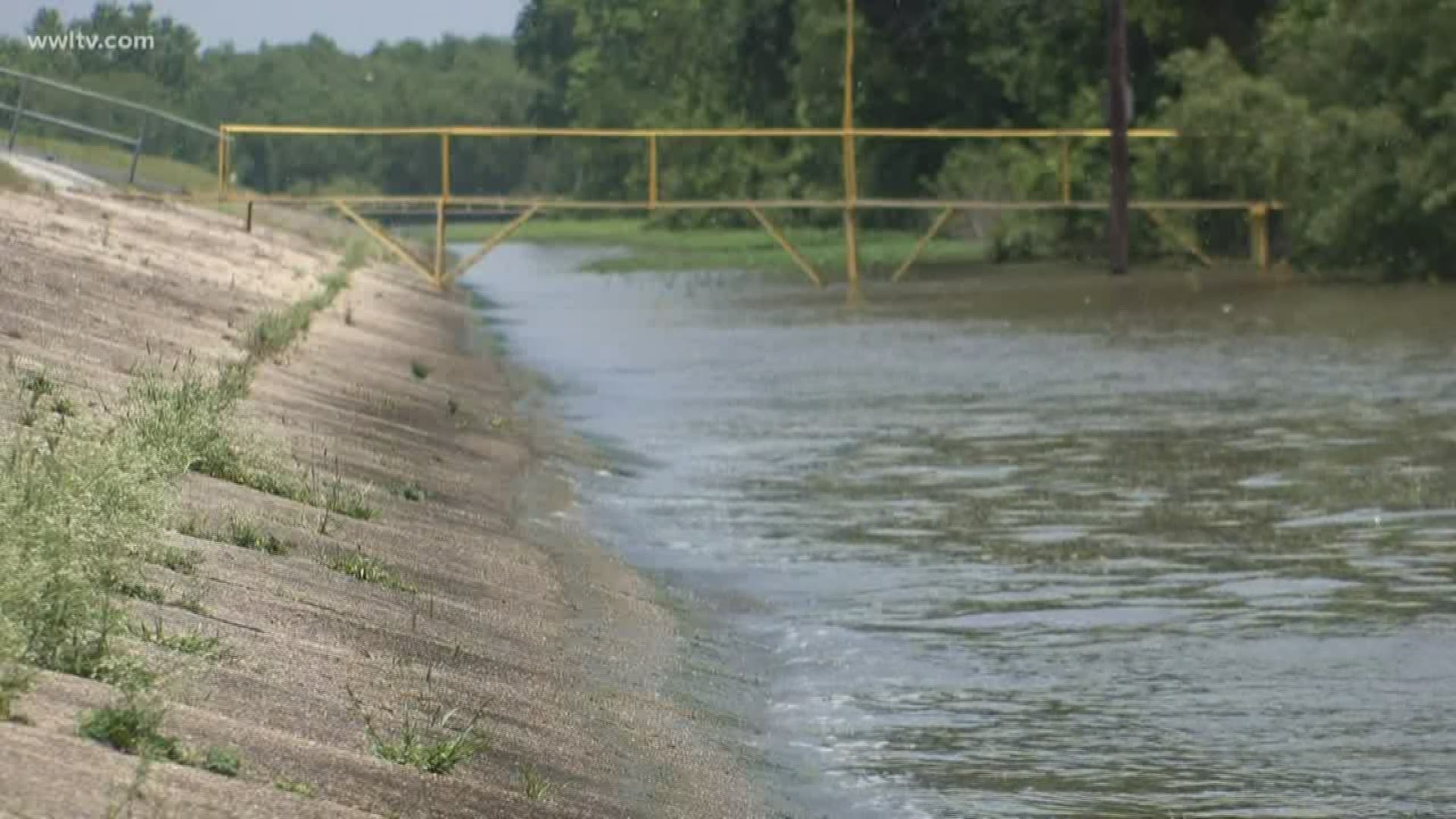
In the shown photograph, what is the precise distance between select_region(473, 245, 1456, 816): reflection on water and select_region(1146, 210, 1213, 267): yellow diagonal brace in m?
17.8

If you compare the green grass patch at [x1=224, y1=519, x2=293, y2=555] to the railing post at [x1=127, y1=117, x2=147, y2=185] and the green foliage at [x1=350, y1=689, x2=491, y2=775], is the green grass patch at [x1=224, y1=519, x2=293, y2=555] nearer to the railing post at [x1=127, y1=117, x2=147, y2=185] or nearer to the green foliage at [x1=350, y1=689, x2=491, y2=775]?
the green foliage at [x1=350, y1=689, x2=491, y2=775]

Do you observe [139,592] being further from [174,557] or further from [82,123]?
[82,123]

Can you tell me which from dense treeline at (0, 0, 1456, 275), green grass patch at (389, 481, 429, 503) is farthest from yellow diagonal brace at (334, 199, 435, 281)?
green grass patch at (389, 481, 429, 503)

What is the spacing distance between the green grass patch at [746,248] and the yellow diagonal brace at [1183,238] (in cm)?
679

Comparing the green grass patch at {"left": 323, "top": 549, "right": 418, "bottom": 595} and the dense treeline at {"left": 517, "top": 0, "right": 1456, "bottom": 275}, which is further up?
the dense treeline at {"left": 517, "top": 0, "right": 1456, "bottom": 275}

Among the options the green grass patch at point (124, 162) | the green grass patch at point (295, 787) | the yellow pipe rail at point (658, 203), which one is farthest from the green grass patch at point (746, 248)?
the green grass patch at point (295, 787)

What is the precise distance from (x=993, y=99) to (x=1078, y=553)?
5680 centimetres

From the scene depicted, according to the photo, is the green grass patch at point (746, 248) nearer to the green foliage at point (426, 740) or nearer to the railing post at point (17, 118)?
the railing post at point (17, 118)

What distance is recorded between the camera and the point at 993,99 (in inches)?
2864

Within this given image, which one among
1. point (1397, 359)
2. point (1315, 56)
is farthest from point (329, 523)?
point (1315, 56)

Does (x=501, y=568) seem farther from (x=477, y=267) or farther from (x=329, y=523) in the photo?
(x=477, y=267)

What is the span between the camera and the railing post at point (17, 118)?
52031 millimetres

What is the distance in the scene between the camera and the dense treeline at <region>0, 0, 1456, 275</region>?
1844 inches

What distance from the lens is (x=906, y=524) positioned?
1833 centimetres
